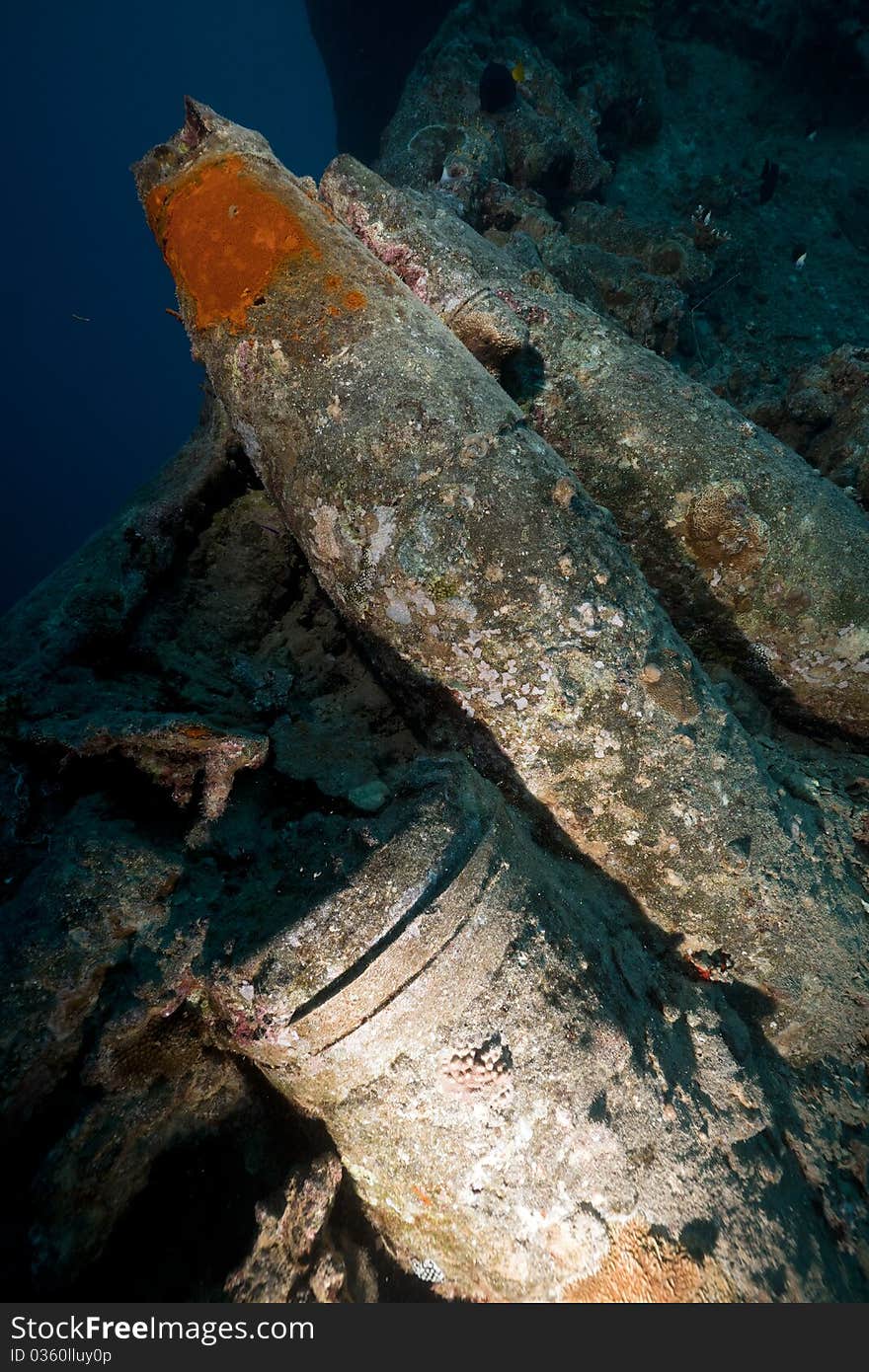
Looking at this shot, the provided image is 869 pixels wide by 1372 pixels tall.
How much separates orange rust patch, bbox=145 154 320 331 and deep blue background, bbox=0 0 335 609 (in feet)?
297

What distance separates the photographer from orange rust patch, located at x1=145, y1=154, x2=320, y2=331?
2.62 metres

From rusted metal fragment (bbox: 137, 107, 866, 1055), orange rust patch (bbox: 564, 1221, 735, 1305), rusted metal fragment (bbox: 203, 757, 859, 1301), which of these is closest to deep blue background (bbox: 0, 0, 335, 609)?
rusted metal fragment (bbox: 137, 107, 866, 1055)

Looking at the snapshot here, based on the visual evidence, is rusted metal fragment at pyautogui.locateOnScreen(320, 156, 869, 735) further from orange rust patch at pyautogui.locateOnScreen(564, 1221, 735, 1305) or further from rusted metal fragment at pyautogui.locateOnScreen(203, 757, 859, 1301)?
orange rust patch at pyautogui.locateOnScreen(564, 1221, 735, 1305)

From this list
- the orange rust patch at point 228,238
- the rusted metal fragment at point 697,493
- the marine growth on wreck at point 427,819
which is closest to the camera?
the marine growth on wreck at point 427,819

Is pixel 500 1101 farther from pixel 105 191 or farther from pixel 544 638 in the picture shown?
pixel 105 191

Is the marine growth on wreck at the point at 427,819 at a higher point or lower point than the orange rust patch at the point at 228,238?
lower

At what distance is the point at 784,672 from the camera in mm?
3188

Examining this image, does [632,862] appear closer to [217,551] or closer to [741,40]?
[217,551]

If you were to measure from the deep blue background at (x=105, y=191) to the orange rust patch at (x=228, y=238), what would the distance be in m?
90.4

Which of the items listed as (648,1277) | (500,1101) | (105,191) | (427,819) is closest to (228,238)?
(427,819)

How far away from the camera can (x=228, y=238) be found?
2645 millimetres

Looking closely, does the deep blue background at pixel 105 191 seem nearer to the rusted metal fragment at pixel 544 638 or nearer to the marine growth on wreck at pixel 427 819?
the marine growth on wreck at pixel 427 819

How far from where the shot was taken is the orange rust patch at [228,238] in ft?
8.58

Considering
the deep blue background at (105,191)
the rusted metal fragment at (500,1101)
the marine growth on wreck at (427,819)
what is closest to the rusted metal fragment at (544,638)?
the marine growth on wreck at (427,819)
